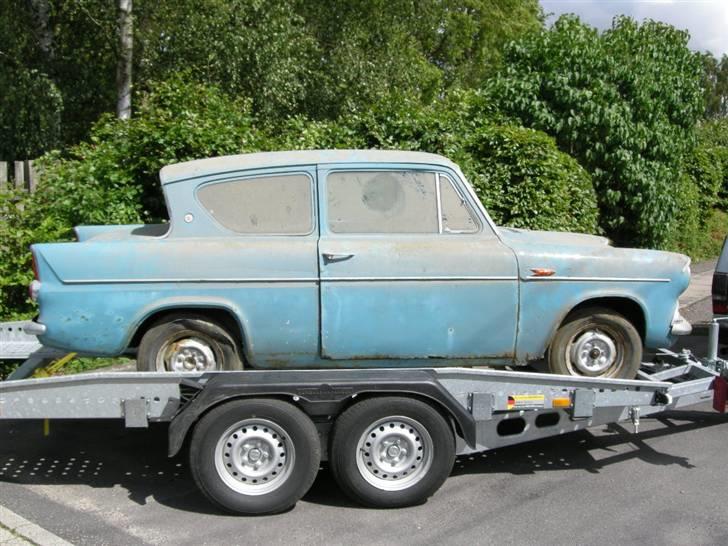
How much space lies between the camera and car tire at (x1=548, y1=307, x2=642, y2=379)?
5.54 m

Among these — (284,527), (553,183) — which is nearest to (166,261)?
(284,527)

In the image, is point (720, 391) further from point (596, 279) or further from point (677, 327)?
point (596, 279)

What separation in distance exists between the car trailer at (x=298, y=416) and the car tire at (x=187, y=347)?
37 centimetres

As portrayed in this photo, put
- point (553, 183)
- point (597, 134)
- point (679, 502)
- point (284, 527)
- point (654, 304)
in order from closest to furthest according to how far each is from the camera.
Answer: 1. point (284, 527)
2. point (679, 502)
3. point (654, 304)
4. point (553, 183)
5. point (597, 134)

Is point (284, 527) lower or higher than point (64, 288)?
lower

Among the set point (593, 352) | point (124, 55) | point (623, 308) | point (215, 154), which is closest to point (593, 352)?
point (593, 352)

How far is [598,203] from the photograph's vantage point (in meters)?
12.4

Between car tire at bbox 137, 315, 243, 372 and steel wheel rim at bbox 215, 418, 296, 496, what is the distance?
56 cm

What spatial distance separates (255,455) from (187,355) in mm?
826

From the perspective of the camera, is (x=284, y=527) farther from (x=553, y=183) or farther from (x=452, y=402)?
(x=553, y=183)

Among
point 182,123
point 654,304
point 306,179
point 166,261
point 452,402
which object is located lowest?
point 452,402

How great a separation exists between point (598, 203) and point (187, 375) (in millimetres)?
8973

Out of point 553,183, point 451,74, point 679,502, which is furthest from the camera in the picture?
point 451,74

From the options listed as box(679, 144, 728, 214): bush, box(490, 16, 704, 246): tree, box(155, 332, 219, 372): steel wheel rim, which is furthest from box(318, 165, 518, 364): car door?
box(679, 144, 728, 214): bush
